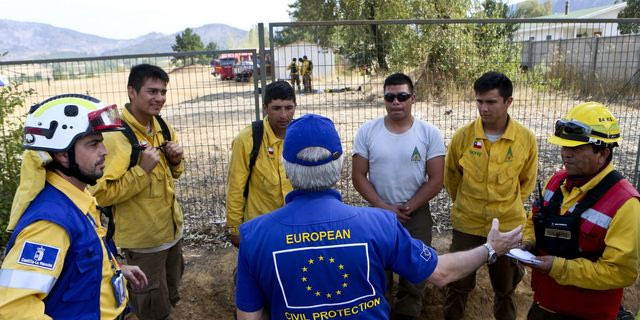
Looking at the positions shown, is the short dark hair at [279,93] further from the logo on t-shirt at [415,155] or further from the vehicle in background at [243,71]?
the vehicle in background at [243,71]

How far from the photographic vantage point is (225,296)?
4691 mm

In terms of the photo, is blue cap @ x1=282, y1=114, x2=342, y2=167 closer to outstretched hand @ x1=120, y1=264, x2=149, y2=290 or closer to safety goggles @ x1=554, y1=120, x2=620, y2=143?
outstretched hand @ x1=120, y1=264, x2=149, y2=290

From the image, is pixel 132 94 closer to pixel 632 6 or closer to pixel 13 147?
pixel 13 147

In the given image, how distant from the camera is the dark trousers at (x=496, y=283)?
3.80m

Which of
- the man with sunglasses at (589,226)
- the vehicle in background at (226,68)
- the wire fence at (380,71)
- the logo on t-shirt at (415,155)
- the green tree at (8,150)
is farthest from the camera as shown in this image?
the vehicle in background at (226,68)

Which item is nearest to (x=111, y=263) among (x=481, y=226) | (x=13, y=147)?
(x=481, y=226)

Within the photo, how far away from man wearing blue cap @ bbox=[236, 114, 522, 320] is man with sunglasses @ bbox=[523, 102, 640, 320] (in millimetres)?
1209

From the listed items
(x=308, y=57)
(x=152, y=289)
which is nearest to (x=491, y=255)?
(x=152, y=289)

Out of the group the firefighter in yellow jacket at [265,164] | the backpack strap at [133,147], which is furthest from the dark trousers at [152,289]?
the backpack strap at [133,147]

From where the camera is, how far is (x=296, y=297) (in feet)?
5.74

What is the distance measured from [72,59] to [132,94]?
1.88 metres

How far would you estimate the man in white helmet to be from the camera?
5.67 feet

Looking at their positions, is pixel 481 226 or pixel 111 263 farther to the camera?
pixel 481 226

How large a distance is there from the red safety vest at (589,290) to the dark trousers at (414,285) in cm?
108
